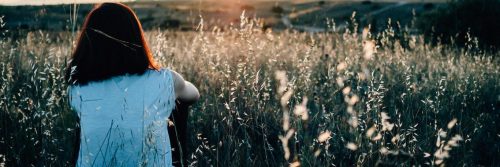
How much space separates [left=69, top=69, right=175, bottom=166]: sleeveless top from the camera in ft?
6.64

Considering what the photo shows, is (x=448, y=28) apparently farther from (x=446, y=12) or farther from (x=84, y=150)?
(x=84, y=150)

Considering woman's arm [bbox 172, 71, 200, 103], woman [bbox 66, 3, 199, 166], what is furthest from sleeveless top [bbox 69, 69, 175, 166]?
woman's arm [bbox 172, 71, 200, 103]

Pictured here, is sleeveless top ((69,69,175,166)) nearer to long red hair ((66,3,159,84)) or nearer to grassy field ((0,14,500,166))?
long red hair ((66,3,159,84))

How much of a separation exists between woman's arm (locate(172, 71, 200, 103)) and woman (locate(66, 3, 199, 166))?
0.32 ft

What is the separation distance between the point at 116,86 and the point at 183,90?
0.33 m

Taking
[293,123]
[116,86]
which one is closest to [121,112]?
[116,86]

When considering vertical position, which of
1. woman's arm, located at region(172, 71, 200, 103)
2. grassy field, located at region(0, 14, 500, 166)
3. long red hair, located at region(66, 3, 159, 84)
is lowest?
grassy field, located at region(0, 14, 500, 166)

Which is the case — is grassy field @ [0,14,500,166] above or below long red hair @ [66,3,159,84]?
below

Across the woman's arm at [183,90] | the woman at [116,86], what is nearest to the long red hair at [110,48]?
the woman at [116,86]

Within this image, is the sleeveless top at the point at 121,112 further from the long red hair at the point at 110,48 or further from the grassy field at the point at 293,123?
the grassy field at the point at 293,123

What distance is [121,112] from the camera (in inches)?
79.5

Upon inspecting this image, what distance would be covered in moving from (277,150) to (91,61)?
1280 mm

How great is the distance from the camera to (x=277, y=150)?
2883 mm

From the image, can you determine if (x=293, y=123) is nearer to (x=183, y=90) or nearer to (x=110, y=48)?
(x=183, y=90)
